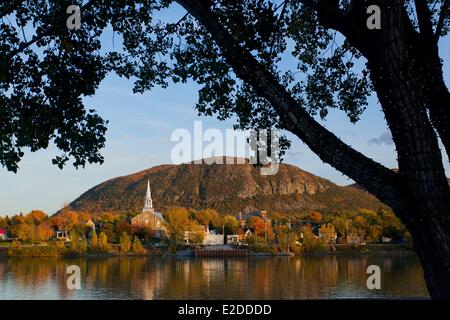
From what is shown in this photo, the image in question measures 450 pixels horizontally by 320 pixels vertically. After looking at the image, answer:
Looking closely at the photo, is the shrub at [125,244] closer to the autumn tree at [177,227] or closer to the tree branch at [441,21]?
the autumn tree at [177,227]

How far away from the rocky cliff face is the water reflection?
251 feet

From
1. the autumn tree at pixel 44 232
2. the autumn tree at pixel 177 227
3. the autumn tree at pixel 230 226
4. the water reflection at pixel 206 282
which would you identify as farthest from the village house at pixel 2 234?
the autumn tree at pixel 230 226

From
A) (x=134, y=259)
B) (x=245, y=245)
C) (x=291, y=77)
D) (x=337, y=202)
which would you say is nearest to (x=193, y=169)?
(x=337, y=202)

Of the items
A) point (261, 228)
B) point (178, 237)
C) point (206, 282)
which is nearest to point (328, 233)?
point (261, 228)

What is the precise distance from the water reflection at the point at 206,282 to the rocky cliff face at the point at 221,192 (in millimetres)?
76487

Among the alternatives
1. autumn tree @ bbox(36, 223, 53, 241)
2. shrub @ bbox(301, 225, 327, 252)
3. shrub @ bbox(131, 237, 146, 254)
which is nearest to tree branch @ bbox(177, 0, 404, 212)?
shrub @ bbox(131, 237, 146, 254)

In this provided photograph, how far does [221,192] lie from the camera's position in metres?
147

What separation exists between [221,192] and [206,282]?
356 feet

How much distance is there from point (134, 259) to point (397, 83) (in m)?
61.7

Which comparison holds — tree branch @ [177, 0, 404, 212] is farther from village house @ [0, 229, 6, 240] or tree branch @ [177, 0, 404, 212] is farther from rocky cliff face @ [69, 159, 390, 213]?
rocky cliff face @ [69, 159, 390, 213]

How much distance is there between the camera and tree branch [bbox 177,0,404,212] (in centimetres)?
367

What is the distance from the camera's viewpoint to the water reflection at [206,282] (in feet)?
104

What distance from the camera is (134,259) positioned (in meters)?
62.9
